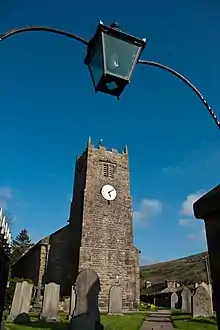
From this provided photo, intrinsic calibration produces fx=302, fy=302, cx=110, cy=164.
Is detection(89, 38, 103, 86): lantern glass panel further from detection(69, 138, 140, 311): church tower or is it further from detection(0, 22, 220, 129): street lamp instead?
detection(69, 138, 140, 311): church tower

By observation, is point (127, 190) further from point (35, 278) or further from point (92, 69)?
point (92, 69)

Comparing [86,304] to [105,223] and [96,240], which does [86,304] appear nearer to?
[96,240]

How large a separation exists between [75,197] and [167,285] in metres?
16.4

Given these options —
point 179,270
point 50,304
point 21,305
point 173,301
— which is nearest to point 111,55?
point 21,305

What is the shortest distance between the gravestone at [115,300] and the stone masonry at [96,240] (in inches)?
420

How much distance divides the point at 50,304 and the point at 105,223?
1652 centimetres

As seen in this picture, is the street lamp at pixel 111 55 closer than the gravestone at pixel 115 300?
Yes

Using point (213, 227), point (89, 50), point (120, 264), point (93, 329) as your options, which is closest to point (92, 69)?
point (89, 50)

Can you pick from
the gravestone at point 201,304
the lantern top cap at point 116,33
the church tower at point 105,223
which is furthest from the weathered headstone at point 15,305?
the lantern top cap at point 116,33

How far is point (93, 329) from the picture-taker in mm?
9195

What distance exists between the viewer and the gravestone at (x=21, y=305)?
43.0 ft

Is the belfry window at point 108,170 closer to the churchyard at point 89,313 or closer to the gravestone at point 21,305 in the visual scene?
the churchyard at point 89,313

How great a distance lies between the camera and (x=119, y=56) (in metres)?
2.68

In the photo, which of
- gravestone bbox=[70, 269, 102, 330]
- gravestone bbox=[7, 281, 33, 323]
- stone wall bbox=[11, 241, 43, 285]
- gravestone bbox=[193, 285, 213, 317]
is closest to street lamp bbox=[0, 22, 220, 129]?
gravestone bbox=[70, 269, 102, 330]
